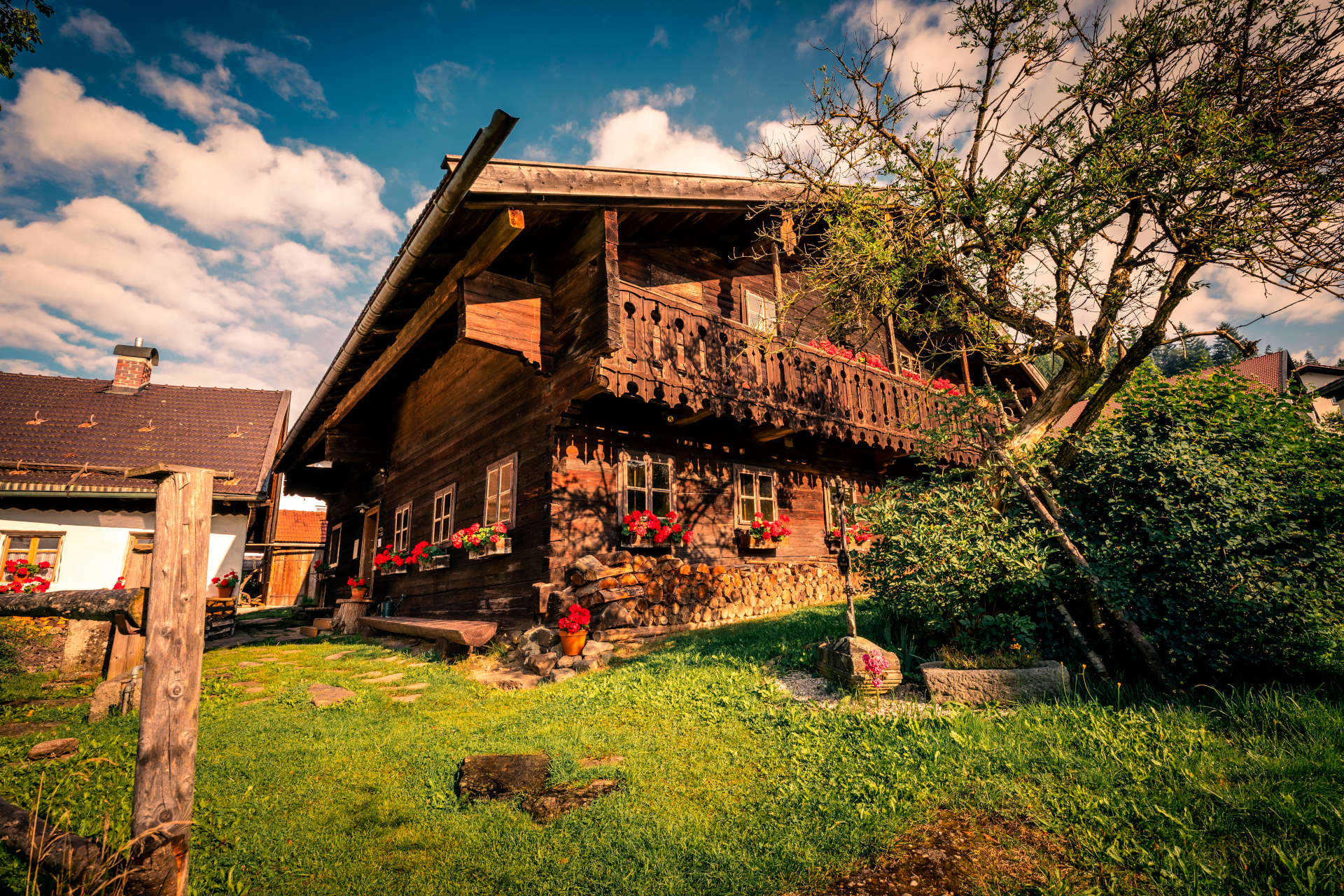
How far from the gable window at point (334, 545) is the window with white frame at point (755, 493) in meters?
14.9

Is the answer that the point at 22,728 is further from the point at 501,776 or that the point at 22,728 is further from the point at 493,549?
the point at 493,549

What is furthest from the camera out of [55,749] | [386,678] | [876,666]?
[386,678]

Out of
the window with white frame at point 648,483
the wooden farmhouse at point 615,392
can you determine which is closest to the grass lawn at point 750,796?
the wooden farmhouse at point 615,392

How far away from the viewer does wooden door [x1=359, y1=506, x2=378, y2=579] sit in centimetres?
1698

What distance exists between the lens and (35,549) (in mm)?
15766

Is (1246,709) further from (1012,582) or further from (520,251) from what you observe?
(520,251)

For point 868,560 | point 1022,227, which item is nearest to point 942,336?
point 1022,227

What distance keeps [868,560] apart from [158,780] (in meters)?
5.33

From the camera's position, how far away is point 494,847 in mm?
3389

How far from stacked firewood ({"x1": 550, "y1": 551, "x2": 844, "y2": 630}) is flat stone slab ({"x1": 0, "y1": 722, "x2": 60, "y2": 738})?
504cm

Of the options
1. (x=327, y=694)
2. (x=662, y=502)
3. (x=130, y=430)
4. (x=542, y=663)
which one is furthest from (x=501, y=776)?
(x=130, y=430)

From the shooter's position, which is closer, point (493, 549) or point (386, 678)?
point (386, 678)

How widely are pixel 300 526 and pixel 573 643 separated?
98.5ft

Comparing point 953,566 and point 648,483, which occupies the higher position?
point 648,483
